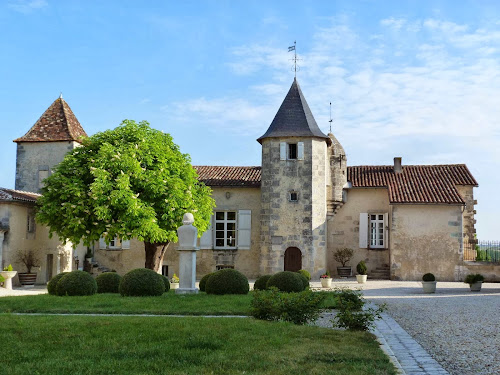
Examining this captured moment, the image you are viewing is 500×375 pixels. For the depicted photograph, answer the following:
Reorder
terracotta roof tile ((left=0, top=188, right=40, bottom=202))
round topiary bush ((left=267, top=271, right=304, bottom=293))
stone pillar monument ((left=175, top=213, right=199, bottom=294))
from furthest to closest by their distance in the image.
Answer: terracotta roof tile ((left=0, top=188, right=40, bottom=202))
stone pillar monument ((left=175, top=213, right=199, bottom=294))
round topiary bush ((left=267, top=271, right=304, bottom=293))

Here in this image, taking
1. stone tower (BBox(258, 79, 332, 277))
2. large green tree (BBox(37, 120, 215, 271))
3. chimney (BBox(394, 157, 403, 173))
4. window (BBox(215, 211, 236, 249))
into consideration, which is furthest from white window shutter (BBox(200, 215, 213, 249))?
chimney (BBox(394, 157, 403, 173))

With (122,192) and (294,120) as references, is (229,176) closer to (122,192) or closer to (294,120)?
(294,120)

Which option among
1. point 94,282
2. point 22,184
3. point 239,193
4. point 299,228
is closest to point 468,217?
point 299,228

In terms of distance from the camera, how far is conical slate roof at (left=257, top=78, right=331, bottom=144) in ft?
87.4

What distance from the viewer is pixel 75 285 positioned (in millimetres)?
15641

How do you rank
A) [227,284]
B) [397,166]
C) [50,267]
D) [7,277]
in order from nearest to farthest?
[227,284], [7,277], [50,267], [397,166]

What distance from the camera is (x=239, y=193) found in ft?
92.4

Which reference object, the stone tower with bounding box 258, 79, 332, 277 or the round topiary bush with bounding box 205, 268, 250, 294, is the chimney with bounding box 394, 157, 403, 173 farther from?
the round topiary bush with bounding box 205, 268, 250, 294

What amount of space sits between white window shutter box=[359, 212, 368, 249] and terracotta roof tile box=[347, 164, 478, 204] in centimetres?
149

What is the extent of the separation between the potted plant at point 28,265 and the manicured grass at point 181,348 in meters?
13.9

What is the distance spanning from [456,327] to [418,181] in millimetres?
17955

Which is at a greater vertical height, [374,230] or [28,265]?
[374,230]

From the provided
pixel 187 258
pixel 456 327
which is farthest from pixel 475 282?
pixel 456 327

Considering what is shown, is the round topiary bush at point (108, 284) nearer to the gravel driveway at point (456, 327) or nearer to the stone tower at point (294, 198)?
the gravel driveway at point (456, 327)
